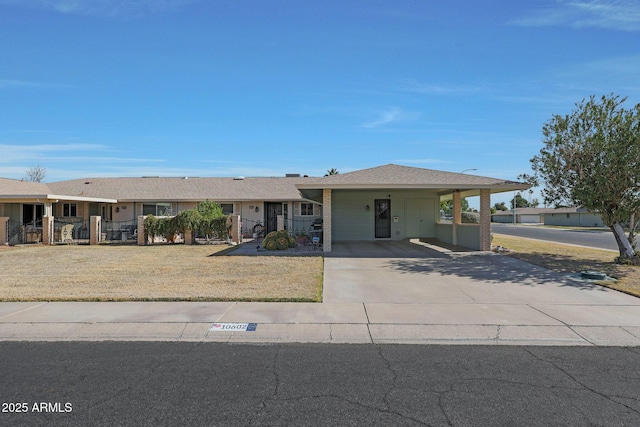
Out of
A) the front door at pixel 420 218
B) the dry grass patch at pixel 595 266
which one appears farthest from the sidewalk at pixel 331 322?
the front door at pixel 420 218

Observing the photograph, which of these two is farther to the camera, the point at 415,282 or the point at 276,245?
the point at 276,245

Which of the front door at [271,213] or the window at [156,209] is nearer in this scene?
the front door at [271,213]

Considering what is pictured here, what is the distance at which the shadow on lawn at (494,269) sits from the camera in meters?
10.5

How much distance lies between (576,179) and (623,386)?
477 inches

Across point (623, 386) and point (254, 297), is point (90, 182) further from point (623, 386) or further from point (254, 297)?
point (623, 386)

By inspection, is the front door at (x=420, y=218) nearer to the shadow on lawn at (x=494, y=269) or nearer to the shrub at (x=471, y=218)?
the shadow on lawn at (x=494, y=269)

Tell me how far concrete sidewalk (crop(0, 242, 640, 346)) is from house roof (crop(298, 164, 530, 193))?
609 cm

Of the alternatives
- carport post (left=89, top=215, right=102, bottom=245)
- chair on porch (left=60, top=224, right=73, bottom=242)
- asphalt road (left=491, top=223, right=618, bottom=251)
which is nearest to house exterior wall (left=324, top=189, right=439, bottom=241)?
asphalt road (left=491, top=223, right=618, bottom=251)

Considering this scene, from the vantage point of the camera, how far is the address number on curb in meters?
6.28

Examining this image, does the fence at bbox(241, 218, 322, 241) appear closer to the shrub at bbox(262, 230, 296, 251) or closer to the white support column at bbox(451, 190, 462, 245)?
the shrub at bbox(262, 230, 296, 251)

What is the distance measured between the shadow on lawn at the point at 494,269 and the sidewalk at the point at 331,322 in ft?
8.61

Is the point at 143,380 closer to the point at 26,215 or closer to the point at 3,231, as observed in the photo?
the point at 3,231

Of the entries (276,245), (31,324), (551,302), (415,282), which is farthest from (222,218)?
(551,302)

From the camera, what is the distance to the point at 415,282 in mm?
10273
